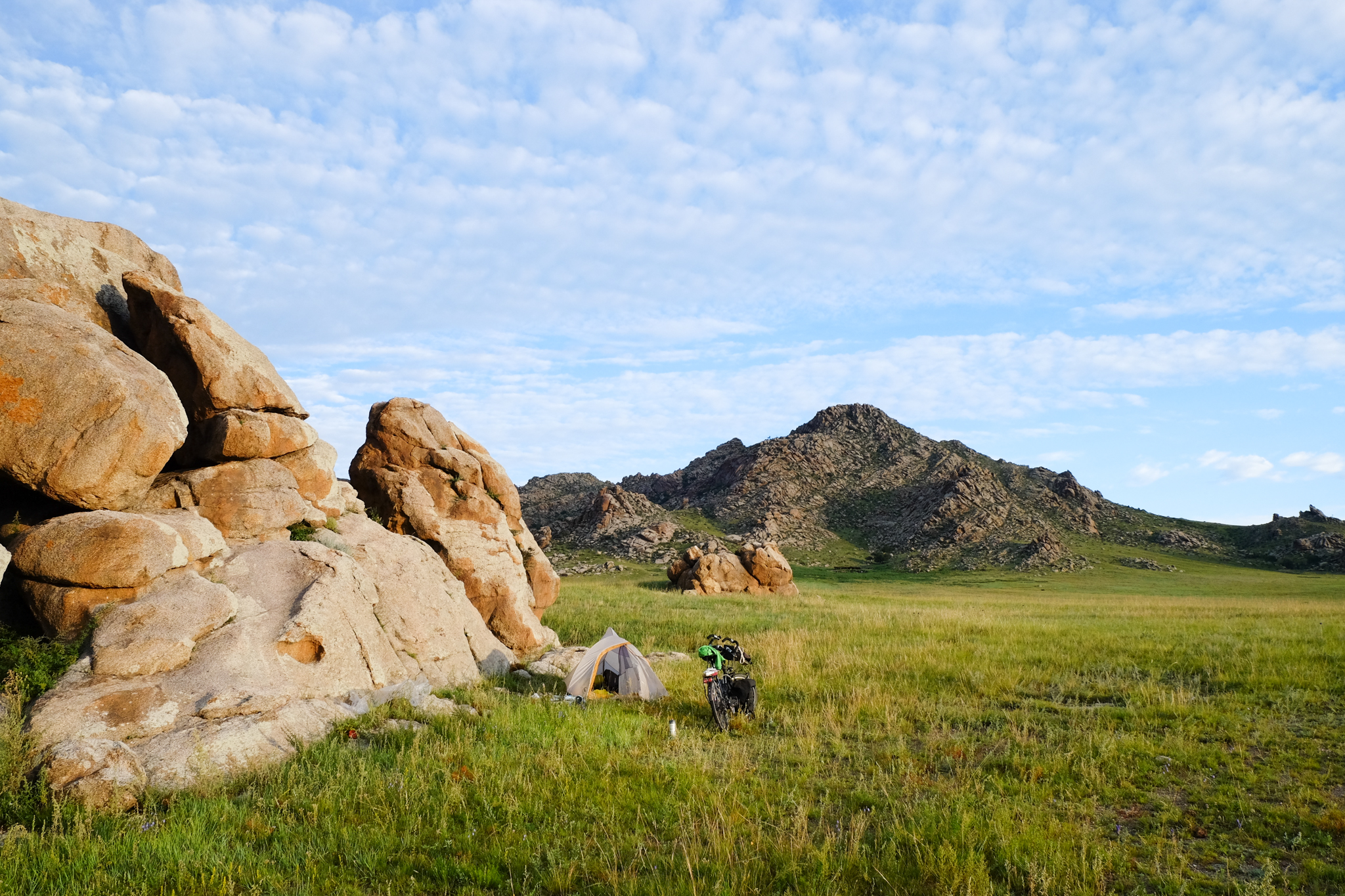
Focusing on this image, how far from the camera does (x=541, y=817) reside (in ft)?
28.6

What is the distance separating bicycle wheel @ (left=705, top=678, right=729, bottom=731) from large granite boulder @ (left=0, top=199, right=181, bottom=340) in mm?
14642

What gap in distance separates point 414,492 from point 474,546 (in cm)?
249

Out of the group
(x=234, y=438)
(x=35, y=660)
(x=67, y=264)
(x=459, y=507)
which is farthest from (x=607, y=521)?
(x=35, y=660)

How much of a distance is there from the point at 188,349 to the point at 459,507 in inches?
359

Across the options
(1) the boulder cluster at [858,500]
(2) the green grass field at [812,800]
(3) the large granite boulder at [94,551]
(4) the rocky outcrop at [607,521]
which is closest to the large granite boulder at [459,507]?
(2) the green grass field at [812,800]

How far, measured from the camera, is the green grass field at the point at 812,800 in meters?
7.25

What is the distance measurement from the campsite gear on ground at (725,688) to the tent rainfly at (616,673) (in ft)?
6.52

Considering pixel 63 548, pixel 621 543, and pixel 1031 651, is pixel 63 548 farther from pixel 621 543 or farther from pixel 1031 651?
pixel 621 543

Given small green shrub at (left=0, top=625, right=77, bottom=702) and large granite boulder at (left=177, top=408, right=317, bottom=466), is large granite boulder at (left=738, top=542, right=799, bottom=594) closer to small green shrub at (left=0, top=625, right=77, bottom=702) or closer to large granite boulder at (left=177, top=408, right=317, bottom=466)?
large granite boulder at (left=177, top=408, right=317, bottom=466)

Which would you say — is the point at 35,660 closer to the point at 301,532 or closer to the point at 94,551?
the point at 94,551

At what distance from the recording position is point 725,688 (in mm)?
14172

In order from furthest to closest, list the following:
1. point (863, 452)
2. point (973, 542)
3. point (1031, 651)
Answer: point (863, 452)
point (973, 542)
point (1031, 651)

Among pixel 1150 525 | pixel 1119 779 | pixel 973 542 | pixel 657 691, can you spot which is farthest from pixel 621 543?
pixel 1150 525

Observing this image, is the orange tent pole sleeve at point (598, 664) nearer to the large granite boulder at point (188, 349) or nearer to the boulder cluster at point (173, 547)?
the boulder cluster at point (173, 547)
